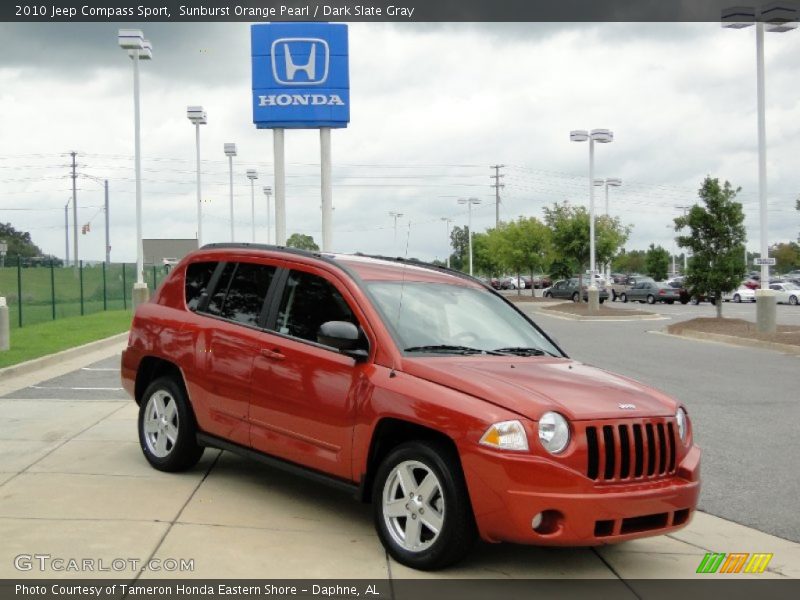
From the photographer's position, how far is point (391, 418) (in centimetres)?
561

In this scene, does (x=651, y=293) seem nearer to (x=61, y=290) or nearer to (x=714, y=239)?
(x=714, y=239)

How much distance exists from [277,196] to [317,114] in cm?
324

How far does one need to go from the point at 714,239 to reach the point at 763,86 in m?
6.82

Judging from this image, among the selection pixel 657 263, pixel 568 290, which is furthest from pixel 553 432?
pixel 657 263

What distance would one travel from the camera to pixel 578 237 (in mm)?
49469

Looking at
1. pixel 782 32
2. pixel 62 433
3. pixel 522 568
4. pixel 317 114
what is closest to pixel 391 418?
pixel 522 568

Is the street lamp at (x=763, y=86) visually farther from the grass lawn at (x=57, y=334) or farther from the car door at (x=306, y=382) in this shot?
the car door at (x=306, y=382)

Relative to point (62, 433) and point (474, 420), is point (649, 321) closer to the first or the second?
point (62, 433)

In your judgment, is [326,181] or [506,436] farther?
[326,181]

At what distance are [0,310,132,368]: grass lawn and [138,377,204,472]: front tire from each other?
829 centimetres

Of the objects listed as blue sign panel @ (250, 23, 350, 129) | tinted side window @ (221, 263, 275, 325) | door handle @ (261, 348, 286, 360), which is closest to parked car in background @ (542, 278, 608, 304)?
blue sign panel @ (250, 23, 350, 129)

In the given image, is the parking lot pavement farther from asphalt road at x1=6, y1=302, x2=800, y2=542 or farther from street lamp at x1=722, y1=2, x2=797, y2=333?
street lamp at x1=722, y1=2, x2=797, y2=333

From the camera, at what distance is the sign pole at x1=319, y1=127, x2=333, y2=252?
30.7 m

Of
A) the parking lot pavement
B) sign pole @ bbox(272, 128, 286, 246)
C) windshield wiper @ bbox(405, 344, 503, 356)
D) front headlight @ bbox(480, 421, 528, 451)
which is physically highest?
sign pole @ bbox(272, 128, 286, 246)
